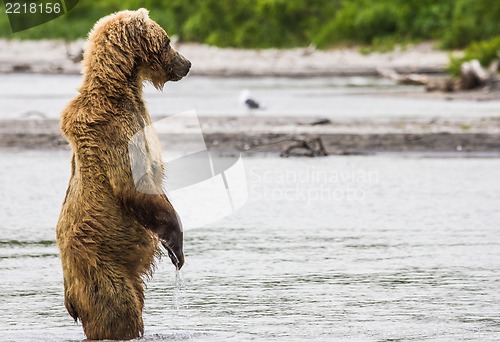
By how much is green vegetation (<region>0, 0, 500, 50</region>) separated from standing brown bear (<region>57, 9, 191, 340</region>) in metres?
38.1

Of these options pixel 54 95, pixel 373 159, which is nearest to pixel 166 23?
pixel 54 95

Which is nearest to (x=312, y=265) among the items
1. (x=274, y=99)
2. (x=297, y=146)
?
(x=297, y=146)

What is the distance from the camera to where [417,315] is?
7113 millimetres

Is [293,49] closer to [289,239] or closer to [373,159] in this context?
[373,159]

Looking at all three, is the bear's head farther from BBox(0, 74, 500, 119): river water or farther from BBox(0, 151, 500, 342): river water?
BBox(0, 74, 500, 119): river water

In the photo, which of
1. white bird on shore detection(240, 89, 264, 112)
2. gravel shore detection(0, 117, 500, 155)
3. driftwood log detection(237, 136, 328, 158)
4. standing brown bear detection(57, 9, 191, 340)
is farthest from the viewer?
white bird on shore detection(240, 89, 264, 112)

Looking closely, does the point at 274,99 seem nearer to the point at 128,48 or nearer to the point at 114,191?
the point at 128,48

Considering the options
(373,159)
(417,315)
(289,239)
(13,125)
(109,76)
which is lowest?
(13,125)

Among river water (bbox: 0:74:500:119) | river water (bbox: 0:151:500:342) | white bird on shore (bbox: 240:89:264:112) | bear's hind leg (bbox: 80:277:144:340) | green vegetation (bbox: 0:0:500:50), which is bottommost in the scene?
green vegetation (bbox: 0:0:500:50)

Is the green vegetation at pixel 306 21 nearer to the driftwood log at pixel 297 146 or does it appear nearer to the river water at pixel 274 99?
the river water at pixel 274 99

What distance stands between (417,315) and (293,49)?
143 ft

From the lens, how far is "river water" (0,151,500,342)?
6891 millimetres

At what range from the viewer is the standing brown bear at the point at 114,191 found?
19.5 feet

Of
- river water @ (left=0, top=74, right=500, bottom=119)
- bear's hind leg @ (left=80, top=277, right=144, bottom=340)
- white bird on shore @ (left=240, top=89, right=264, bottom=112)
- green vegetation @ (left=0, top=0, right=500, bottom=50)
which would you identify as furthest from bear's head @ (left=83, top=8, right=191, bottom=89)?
green vegetation @ (left=0, top=0, right=500, bottom=50)
